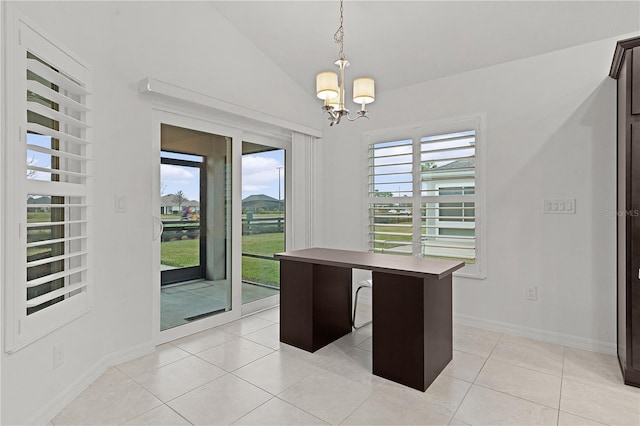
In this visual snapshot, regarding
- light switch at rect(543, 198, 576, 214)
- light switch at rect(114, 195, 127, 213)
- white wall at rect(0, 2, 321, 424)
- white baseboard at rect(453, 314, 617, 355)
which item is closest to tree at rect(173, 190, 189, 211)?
white wall at rect(0, 2, 321, 424)

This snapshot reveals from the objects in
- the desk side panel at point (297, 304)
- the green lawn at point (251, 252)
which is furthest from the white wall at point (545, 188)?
the green lawn at point (251, 252)

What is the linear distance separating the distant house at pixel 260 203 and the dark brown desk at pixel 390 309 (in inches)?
42.7

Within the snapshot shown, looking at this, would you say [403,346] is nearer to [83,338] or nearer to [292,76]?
[83,338]

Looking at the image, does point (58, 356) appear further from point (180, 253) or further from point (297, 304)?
point (297, 304)

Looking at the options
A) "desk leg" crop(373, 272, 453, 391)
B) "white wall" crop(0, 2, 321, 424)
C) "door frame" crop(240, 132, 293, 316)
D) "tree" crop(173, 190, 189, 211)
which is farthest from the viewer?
"door frame" crop(240, 132, 293, 316)

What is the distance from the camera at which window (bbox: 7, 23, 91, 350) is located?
1.87 m

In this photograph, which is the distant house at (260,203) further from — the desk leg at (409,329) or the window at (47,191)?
the desk leg at (409,329)

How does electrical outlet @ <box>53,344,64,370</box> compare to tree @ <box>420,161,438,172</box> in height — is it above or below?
below

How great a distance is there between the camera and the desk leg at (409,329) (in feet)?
7.92

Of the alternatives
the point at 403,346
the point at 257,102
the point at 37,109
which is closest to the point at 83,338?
the point at 37,109

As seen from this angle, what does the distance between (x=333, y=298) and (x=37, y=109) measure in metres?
2.50

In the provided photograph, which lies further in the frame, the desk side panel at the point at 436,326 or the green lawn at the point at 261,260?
the green lawn at the point at 261,260

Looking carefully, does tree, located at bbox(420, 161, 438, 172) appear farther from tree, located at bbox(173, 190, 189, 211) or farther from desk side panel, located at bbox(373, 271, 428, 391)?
tree, located at bbox(173, 190, 189, 211)

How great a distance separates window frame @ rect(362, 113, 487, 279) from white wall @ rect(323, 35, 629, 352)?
0.06m
